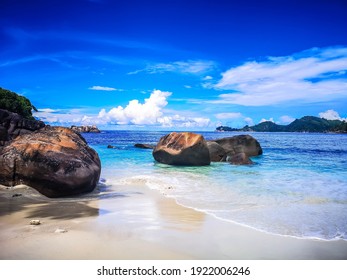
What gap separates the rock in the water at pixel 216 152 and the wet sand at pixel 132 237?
11663 mm

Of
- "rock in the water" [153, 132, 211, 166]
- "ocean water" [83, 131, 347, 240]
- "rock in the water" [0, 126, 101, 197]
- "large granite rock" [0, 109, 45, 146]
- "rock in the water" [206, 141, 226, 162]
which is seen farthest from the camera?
"rock in the water" [206, 141, 226, 162]

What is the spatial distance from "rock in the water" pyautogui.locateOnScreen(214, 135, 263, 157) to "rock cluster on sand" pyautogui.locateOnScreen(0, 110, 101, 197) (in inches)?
510

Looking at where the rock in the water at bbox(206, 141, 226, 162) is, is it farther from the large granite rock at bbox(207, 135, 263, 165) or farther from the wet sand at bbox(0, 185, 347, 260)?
the wet sand at bbox(0, 185, 347, 260)

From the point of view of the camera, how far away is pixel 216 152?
17844mm

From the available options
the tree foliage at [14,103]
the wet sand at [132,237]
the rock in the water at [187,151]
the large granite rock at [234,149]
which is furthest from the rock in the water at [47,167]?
the tree foliage at [14,103]

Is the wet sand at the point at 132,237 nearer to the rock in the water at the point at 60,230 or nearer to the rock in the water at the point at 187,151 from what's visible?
the rock in the water at the point at 60,230

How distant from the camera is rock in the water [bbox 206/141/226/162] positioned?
1769 cm

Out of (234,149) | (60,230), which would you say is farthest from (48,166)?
(234,149)

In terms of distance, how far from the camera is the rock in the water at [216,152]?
17.7 meters

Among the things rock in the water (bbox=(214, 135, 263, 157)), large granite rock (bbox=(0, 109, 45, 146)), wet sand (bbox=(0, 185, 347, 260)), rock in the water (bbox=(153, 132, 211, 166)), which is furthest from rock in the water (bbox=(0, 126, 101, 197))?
rock in the water (bbox=(214, 135, 263, 157))

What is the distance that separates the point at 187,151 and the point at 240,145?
5.97 metres

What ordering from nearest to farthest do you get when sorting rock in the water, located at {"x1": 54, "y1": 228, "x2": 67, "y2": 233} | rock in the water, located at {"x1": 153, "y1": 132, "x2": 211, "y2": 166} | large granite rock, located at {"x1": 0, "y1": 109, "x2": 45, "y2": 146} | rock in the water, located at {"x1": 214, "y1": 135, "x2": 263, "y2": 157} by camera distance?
rock in the water, located at {"x1": 54, "y1": 228, "x2": 67, "y2": 233}
large granite rock, located at {"x1": 0, "y1": 109, "x2": 45, "y2": 146}
rock in the water, located at {"x1": 153, "y1": 132, "x2": 211, "y2": 166}
rock in the water, located at {"x1": 214, "y1": 135, "x2": 263, "y2": 157}

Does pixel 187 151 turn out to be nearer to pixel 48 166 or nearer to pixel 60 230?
pixel 48 166

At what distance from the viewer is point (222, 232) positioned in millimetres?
4605
